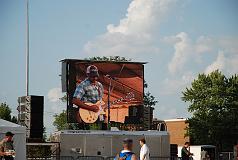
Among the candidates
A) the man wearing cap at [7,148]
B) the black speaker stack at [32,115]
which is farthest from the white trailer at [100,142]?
the man wearing cap at [7,148]

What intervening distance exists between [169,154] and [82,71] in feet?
32.1

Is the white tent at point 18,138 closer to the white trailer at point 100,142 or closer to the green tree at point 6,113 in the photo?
the white trailer at point 100,142

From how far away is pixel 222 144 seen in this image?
184 ft

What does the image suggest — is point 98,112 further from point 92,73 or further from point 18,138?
point 18,138

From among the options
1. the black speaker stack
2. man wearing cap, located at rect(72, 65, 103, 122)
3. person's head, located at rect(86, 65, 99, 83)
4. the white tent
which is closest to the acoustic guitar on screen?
man wearing cap, located at rect(72, 65, 103, 122)

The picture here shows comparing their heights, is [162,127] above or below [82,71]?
below

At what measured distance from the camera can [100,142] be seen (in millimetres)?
35938

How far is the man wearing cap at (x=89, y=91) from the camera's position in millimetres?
43094

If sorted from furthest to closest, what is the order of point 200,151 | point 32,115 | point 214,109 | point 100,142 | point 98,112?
point 214,109, point 200,151, point 98,112, point 100,142, point 32,115

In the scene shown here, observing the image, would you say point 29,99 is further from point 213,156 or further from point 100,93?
point 213,156

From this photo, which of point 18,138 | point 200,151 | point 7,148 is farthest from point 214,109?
point 7,148

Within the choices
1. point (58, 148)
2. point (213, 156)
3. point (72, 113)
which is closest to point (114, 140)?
point (58, 148)

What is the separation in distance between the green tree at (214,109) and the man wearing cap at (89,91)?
15344 mm

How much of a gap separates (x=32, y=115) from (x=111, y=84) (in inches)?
575
